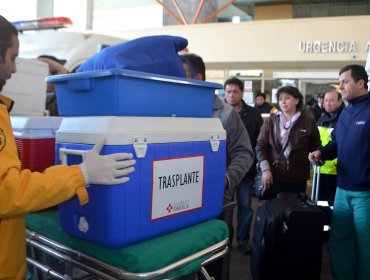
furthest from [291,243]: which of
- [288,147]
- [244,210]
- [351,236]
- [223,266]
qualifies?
[244,210]

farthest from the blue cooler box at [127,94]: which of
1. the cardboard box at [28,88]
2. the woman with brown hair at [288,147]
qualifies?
the woman with brown hair at [288,147]

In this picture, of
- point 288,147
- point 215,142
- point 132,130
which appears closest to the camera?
point 132,130

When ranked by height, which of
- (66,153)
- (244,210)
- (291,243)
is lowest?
(244,210)

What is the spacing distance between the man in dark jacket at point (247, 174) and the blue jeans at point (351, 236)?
1118 millimetres

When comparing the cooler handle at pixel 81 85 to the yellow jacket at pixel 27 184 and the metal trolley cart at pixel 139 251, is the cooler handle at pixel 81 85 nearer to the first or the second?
the yellow jacket at pixel 27 184

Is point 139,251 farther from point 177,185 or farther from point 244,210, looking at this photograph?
point 244,210

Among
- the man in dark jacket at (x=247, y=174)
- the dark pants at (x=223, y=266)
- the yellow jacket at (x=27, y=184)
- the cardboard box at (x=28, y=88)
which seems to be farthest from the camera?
the man in dark jacket at (x=247, y=174)

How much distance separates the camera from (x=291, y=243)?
273 cm

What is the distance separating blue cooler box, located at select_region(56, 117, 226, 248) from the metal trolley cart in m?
0.04

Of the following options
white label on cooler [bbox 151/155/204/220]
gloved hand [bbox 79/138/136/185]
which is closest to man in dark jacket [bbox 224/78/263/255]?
white label on cooler [bbox 151/155/204/220]

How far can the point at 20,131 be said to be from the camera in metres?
1.72

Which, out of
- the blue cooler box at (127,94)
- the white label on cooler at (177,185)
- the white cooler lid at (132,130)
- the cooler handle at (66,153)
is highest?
the blue cooler box at (127,94)

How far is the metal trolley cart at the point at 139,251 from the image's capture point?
1204mm

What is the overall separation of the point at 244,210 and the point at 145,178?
304cm
